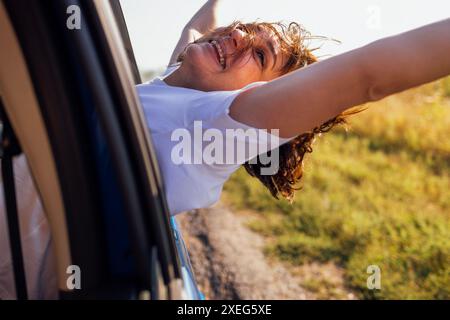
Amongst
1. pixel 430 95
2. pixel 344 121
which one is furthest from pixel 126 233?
pixel 430 95

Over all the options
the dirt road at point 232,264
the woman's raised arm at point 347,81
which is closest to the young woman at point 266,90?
the woman's raised arm at point 347,81

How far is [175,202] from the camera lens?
1.83 m

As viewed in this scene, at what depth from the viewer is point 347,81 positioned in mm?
1459

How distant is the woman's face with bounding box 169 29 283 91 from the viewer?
2.25 metres

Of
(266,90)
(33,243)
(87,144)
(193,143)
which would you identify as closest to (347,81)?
(266,90)

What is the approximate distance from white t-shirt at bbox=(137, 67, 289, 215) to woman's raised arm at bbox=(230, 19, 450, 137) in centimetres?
6

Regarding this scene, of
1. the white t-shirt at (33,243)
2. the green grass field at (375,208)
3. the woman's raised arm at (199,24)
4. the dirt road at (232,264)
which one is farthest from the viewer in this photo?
the green grass field at (375,208)

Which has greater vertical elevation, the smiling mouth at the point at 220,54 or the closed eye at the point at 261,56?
the smiling mouth at the point at 220,54

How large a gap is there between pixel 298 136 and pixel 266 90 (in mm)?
798

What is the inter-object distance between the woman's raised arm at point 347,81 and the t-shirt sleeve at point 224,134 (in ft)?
0.10

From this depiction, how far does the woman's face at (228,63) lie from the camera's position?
7.39 ft

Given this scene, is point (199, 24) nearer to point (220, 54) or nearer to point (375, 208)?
point (220, 54)

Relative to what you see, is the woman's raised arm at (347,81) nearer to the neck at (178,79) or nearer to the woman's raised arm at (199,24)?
the neck at (178,79)
